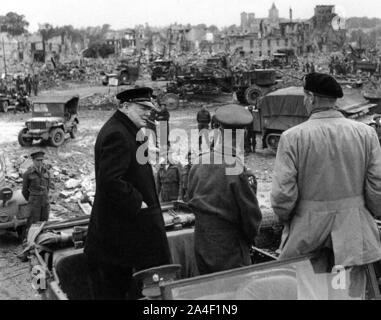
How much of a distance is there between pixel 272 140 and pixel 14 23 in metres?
83.8

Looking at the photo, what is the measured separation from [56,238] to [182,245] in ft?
3.14

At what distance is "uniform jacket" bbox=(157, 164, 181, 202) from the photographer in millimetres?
9828

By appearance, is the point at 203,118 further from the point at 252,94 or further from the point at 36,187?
the point at 36,187

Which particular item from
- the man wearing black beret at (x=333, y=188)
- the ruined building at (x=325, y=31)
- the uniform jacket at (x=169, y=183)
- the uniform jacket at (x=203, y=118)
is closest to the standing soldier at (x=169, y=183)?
the uniform jacket at (x=169, y=183)

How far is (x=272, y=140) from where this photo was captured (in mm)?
16922

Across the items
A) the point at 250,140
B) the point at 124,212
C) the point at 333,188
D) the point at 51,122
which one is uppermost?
the point at 333,188

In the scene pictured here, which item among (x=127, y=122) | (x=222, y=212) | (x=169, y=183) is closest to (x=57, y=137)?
(x=169, y=183)

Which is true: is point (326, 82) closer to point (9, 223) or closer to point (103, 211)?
point (103, 211)

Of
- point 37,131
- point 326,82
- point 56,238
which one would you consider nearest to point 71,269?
point 56,238

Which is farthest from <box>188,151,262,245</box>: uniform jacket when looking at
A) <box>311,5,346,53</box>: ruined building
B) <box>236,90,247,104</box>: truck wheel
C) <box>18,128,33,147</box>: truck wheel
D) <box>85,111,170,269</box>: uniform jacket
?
<box>311,5,346,53</box>: ruined building

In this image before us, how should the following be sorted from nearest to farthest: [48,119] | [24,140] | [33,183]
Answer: [33,183] < [24,140] < [48,119]

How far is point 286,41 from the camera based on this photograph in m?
68.4

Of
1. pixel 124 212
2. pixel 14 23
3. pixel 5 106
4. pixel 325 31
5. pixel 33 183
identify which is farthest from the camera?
pixel 14 23

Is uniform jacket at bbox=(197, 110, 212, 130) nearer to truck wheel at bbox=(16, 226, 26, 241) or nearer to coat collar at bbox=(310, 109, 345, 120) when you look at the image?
truck wheel at bbox=(16, 226, 26, 241)
